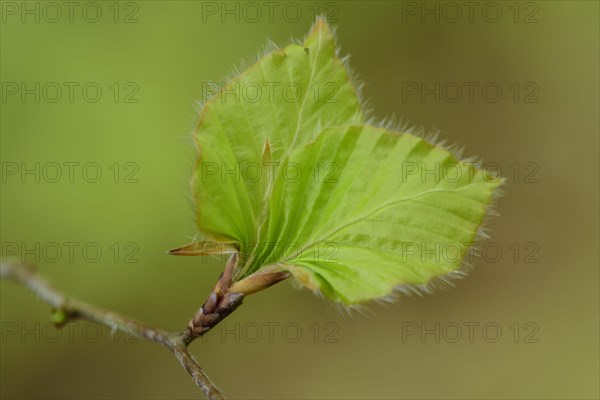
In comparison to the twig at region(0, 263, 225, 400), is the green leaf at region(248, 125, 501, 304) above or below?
above

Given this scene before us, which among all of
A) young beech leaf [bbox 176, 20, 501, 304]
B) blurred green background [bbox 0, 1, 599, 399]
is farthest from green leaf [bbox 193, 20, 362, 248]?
blurred green background [bbox 0, 1, 599, 399]

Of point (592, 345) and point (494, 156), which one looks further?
point (494, 156)

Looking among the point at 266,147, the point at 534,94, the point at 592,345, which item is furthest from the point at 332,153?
the point at 534,94

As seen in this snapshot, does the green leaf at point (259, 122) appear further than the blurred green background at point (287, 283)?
No

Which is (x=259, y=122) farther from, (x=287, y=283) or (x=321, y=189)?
(x=287, y=283)

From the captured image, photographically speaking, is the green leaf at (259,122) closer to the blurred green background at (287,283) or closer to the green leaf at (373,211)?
the green leaf at (373,211)

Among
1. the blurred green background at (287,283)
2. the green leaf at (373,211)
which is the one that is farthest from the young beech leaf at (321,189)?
the blurred green background at (287,283)

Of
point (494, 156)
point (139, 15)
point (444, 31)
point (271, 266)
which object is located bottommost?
point (271, 266)

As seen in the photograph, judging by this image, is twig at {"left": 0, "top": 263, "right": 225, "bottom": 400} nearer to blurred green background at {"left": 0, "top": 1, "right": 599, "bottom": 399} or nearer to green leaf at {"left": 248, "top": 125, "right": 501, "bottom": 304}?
green leaf at {"left": 248, "top": 125, "right": 501, "bottom": 304}

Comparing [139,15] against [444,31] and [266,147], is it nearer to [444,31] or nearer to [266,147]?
[444,31]
